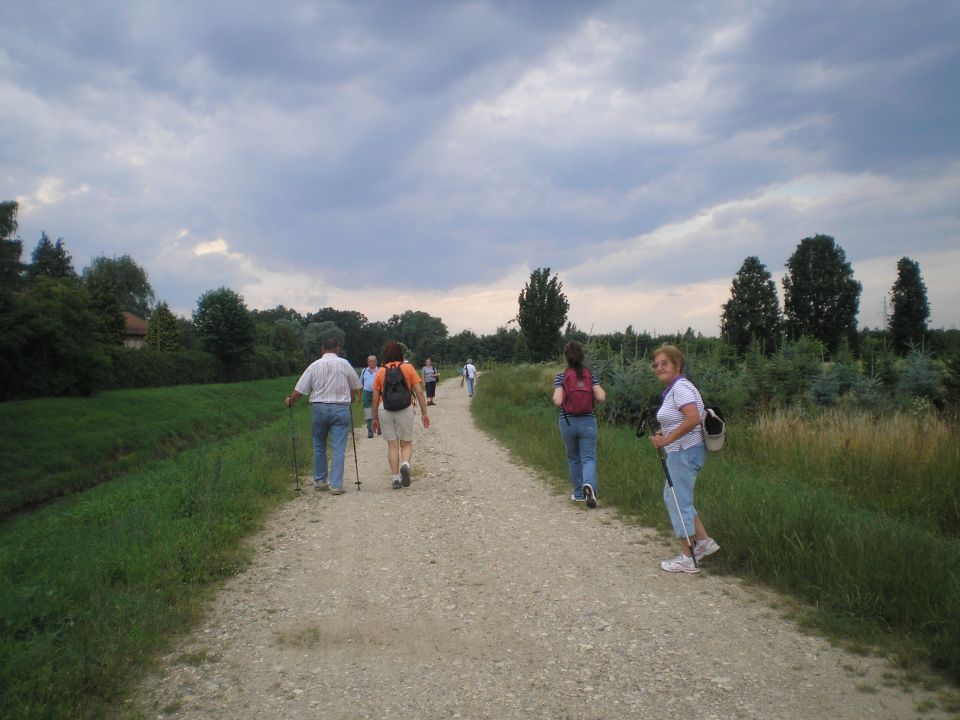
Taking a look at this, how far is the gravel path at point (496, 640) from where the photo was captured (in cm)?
336

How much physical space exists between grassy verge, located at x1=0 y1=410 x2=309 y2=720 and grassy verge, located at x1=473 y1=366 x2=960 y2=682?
4169 millimetres

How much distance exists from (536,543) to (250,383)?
46111mm

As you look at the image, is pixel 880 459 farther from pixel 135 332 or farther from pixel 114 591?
pixel 135 332

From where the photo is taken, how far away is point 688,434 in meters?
5.26

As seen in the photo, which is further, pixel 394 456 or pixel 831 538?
pixel 394 456

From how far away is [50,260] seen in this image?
6362 cm

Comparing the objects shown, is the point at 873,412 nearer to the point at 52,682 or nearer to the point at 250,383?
the point at 52,682

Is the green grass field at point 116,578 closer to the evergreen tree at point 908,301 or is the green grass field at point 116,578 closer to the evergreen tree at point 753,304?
the evergreen tree at point 753,304

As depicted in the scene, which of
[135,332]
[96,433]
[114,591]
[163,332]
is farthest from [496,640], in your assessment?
[135,332]

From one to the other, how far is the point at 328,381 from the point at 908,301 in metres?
46.6

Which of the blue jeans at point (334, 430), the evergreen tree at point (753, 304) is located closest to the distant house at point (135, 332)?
the evergreen tree at point (753, 304)

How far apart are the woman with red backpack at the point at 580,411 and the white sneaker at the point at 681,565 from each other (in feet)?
7.39

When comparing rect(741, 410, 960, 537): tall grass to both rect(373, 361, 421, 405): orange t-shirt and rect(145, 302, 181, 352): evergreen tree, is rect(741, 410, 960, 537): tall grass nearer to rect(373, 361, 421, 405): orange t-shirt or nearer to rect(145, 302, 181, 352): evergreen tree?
rect(373, 361, 421, 405): orange t-shirt

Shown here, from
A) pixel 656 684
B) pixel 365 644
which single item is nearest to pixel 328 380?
pixel 365 644
